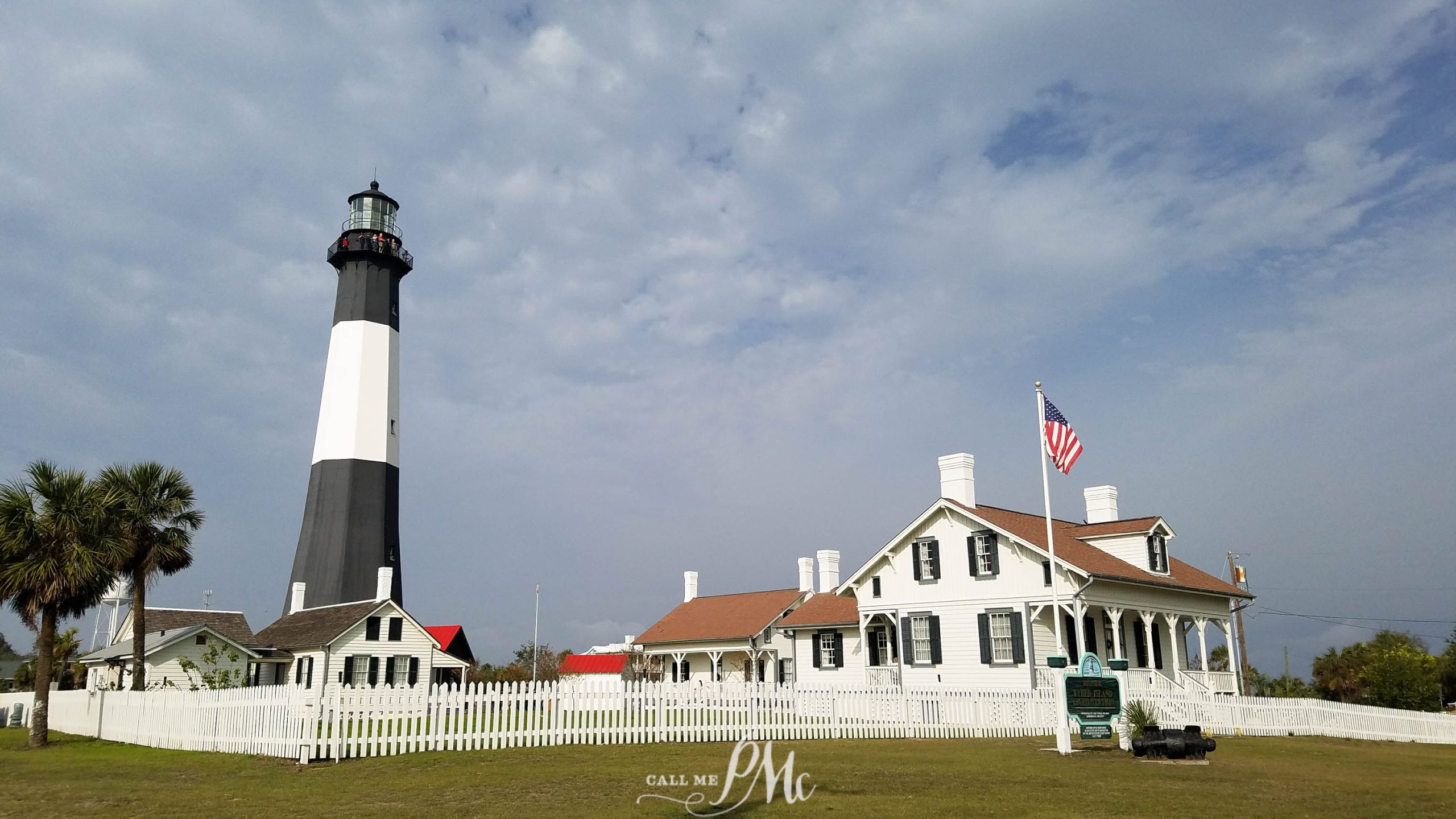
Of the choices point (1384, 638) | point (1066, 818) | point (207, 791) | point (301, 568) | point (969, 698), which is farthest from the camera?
point (1384, 638)

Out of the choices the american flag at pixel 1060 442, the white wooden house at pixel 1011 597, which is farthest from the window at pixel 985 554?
the american flag at pixel 1060 442

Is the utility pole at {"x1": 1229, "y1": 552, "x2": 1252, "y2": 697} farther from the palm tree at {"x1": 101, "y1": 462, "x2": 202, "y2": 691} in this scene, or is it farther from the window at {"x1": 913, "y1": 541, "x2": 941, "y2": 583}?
the palm tree at {"x1": 101, "y1": 462, "x2": 202, "y2": 691}

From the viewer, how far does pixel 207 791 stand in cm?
1335

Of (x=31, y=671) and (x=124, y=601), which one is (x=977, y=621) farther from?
(x=31, y=671)

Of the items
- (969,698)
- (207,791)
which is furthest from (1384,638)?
(207,791)

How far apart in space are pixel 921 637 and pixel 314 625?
22564 millimetres

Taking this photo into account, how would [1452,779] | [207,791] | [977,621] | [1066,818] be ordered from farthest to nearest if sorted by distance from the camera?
[977,621] < [1452,779] < [207,791] < [1066,818]

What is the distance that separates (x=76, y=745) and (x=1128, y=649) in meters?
29.9

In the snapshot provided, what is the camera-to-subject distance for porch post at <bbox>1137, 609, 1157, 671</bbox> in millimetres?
30359

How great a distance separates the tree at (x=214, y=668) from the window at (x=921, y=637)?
22979 mm

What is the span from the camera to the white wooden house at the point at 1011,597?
29.1m

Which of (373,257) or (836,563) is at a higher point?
(373,257)

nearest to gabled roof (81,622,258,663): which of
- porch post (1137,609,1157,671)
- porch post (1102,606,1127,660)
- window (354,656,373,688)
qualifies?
window (354,656,373,688)

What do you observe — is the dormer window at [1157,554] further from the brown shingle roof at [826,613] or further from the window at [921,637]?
the brown shingle roof at [826,613]
